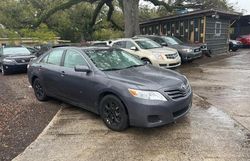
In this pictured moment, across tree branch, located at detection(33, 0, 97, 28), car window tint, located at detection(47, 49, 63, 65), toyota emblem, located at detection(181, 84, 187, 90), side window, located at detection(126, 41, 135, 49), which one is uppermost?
tree branch, located at detection(33, 0, 97, 28)

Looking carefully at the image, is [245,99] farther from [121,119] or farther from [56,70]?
[56,70]

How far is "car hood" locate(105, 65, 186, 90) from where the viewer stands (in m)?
4.72

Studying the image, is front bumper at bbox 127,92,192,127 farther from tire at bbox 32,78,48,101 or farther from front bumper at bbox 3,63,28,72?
front bumper at bbox 3,63,28,72

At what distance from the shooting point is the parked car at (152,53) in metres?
11.1

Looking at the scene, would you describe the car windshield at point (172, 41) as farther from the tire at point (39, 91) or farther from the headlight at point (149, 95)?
the headlight at point (149, 95)

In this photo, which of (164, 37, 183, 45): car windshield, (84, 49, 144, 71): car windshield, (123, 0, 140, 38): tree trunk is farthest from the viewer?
(123, 0, 140, 38): tree trunk

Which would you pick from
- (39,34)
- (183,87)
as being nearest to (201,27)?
(39,34)

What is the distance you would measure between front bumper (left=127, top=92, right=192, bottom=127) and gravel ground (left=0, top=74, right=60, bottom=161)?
193 centimetres

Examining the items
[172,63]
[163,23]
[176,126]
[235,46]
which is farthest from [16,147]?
[235,46]

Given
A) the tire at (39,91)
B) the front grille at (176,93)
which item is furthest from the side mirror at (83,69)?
the tire at (39,91)

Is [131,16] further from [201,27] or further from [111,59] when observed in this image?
[111,59]

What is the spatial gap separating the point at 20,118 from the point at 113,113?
7.77 feet

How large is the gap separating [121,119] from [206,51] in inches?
510

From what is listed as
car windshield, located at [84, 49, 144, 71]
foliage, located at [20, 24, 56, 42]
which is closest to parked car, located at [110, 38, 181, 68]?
car windshield, located at [84, 49, 144, 71]
